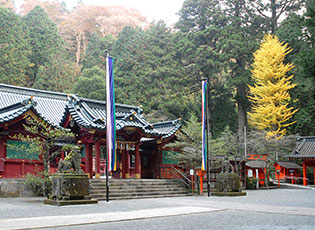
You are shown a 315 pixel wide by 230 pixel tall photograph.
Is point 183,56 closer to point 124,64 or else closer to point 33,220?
point 124,64

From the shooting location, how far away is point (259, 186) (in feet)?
90.0

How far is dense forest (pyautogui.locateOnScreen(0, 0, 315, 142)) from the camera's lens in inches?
1574

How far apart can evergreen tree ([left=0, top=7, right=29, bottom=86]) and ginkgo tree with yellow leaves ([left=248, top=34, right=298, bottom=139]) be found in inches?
1039

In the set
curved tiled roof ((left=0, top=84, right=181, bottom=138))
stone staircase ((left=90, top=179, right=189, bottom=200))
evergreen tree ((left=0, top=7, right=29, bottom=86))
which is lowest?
stone staircase ((left=90, top=179, right=189, bottom=200))

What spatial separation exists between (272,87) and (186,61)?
1148 cm

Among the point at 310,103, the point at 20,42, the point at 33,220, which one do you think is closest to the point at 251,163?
the point at 310,103

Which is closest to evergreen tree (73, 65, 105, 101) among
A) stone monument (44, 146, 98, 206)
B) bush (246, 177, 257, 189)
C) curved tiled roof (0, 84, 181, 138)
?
curved tiled roof (0, 84, 181, 138)

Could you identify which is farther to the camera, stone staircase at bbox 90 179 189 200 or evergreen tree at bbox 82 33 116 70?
evergreen tree at bbox 82 33 116 70

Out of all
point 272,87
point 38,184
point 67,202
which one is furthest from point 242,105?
point 67,202

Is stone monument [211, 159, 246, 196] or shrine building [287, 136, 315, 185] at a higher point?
shrine building [287, 136, 315, 185]

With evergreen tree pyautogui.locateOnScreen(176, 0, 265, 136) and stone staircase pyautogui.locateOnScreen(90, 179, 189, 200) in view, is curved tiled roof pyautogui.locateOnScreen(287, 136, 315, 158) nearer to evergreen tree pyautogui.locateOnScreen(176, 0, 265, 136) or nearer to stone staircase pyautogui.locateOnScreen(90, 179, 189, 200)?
evergreen tree pyautogui.locateOnScreen(176, 0, 265, 136)

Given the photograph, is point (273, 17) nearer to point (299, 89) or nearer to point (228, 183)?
point (299, 89)

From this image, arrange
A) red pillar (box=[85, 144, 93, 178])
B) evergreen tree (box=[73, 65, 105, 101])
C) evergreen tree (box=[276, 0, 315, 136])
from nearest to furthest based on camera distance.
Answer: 1. red pillar (box=[85, 144, 93, 178])
2. evergreen tree (box=[276, 0, 315, 136])
3. evergreen tree (box=[73, 65, 105, 101])

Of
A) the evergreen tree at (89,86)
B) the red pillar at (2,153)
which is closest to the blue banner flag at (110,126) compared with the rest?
the red pillar at (2,153)
